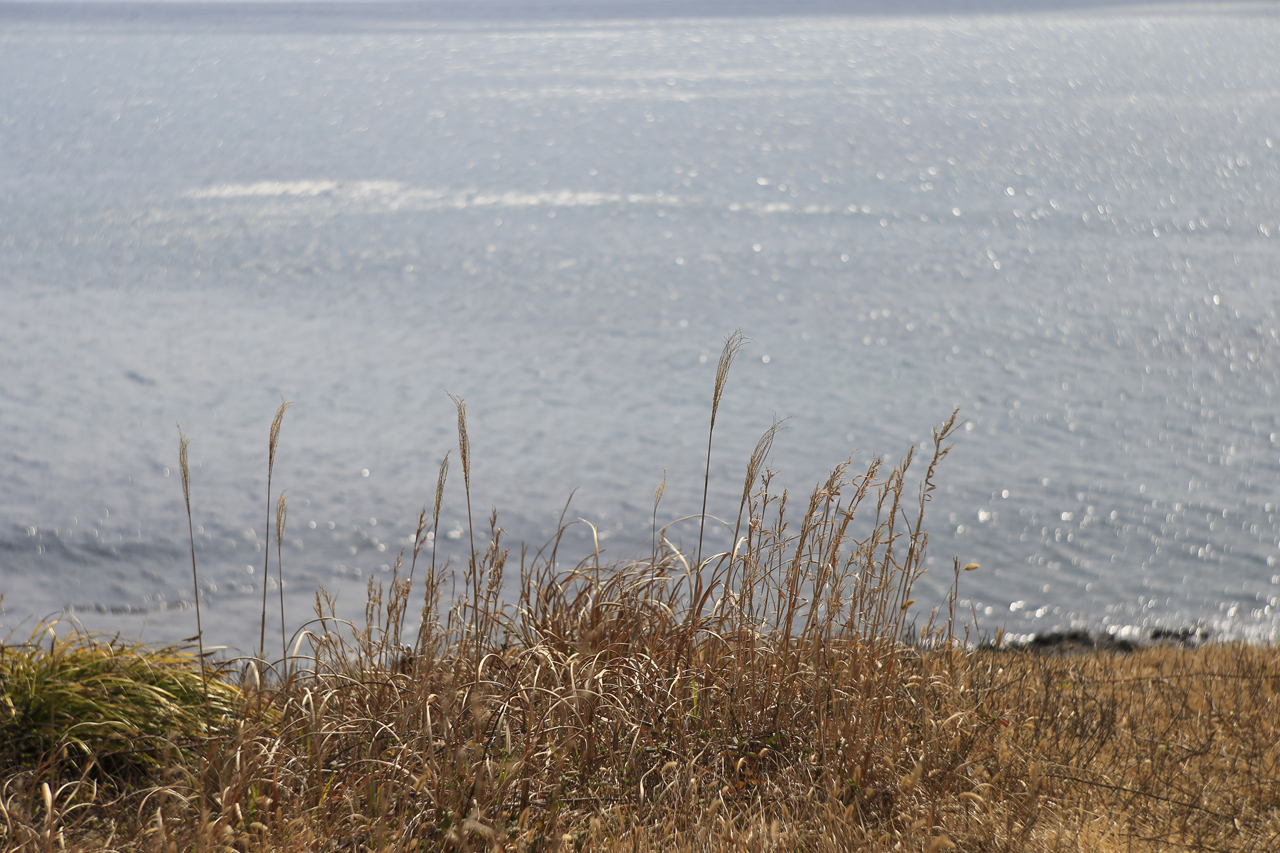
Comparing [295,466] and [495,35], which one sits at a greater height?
[495,35]

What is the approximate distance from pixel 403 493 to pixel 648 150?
22615mm

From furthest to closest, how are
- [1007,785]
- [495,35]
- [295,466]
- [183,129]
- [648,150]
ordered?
[495,35]
[183,129]
[648,150]
[295,466]
[1007,785]

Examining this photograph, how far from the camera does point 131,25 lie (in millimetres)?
82250

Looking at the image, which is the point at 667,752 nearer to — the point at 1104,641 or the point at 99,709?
the point at 99,709

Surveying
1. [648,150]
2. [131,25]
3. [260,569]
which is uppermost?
[131,25]

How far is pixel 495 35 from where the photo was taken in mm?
81250

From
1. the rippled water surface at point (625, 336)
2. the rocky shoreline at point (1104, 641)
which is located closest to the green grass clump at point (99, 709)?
the rippled water surface at point (625, 336)

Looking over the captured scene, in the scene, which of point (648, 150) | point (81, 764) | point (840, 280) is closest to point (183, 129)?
point (648, 150)

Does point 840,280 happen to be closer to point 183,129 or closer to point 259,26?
point 183,129

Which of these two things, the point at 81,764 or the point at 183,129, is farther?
the point at 183,129

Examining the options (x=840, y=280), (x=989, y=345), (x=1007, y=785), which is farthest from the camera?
(x=840, y=280)

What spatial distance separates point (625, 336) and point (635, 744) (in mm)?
10377

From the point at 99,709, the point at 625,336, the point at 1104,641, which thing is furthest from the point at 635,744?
the point at 625,336

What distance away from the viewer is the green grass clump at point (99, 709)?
327 cm
